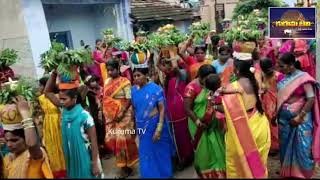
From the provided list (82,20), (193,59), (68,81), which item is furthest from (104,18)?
(68,81)

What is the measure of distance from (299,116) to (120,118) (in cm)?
247

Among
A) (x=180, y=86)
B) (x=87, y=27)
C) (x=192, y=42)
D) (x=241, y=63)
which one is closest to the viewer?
(x=241, y=63)

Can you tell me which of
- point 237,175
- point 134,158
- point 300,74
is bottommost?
point 134,158

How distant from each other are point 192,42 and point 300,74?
3446mm

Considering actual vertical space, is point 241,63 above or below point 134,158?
above

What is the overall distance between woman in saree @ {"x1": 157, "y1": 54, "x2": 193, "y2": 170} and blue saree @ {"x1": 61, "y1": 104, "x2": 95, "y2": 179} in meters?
2.14

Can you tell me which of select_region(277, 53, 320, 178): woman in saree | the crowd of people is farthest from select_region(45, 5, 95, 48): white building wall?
select_region(277, 53, 320, 178): woman in saree

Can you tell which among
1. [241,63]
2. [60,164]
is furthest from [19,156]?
[241,63]

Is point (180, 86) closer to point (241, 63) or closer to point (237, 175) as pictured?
point (241, 63)

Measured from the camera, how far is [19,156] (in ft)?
12.4

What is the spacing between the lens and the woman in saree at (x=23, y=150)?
11.8ft

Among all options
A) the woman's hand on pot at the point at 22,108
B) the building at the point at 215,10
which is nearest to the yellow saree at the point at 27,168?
the woman's hand on pot at the point at 22,108

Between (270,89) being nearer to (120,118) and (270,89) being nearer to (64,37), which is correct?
(120,118)

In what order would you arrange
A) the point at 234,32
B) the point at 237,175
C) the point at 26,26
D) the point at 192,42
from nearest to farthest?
1. the point at 237,175
2. the point at 234,32
3. the point at 192,42
4. the point at 26,26
